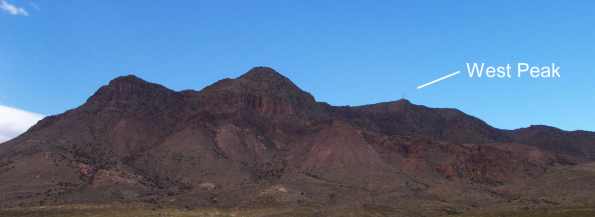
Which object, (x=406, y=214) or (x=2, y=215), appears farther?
(x=406, y=214)

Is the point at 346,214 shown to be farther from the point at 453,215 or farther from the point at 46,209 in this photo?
the point at 46,209

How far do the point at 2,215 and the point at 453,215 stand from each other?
105063mm

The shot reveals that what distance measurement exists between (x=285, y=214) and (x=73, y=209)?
53144 mm

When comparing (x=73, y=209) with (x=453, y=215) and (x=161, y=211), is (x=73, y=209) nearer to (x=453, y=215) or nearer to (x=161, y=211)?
(x=161, y=211)

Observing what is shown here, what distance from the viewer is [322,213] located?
195375 millimetres

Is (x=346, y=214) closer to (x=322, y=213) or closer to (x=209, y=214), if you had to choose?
(x=322, y=213)

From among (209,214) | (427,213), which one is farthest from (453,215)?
(209,214)

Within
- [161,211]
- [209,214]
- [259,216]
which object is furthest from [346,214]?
[161,211]

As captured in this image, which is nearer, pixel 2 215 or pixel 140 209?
pixel 2 215

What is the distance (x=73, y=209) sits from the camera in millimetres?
197125

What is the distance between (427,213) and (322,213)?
88.4 ft

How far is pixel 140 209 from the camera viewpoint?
648ft

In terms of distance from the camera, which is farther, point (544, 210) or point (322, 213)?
point (322, 213)

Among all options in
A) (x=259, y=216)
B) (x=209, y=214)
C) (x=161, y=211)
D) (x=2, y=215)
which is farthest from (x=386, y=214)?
(x=2, y=215)
